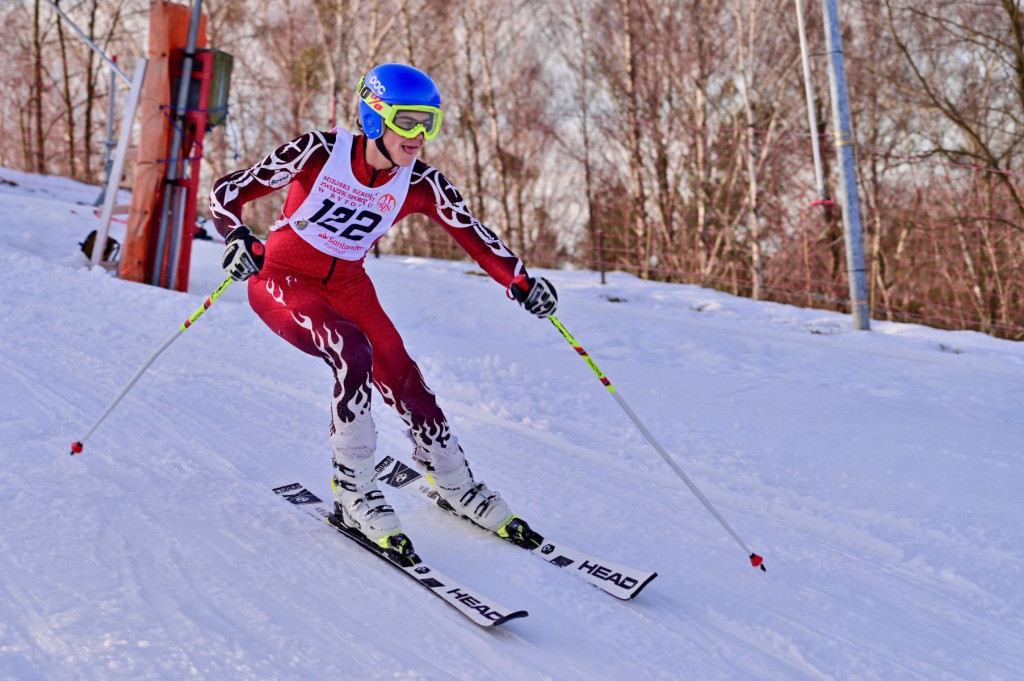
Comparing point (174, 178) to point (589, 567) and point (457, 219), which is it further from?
point (589, 567)

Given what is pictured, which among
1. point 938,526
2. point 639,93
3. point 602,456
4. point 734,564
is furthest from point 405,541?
point 639,93

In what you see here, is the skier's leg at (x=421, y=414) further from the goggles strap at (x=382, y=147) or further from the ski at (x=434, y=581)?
the goggles strap at (x=382, y=147)

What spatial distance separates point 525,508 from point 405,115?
5.49 feet

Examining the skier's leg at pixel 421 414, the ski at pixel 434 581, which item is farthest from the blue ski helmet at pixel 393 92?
the ski at pixel 434 581

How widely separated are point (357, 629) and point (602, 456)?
2.10m

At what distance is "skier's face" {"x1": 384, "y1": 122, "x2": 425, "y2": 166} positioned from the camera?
303 cm

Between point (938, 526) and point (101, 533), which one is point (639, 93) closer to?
point (938, 526)

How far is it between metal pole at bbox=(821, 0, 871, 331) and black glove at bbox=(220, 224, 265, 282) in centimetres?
609

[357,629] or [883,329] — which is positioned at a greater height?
[883,329]

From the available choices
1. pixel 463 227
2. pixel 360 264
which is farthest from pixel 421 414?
pixel 463 227

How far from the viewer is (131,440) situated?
3.81m

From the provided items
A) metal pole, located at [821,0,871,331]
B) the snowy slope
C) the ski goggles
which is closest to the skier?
the ski goggles

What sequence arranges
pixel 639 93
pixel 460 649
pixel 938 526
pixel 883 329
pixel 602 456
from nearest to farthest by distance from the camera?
Result: 1. pixel 460 649
2. pixel 938 526
3. pixel 602 456
4. pixel 883 329
5. pixel 639 93

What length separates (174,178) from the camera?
7.82m
